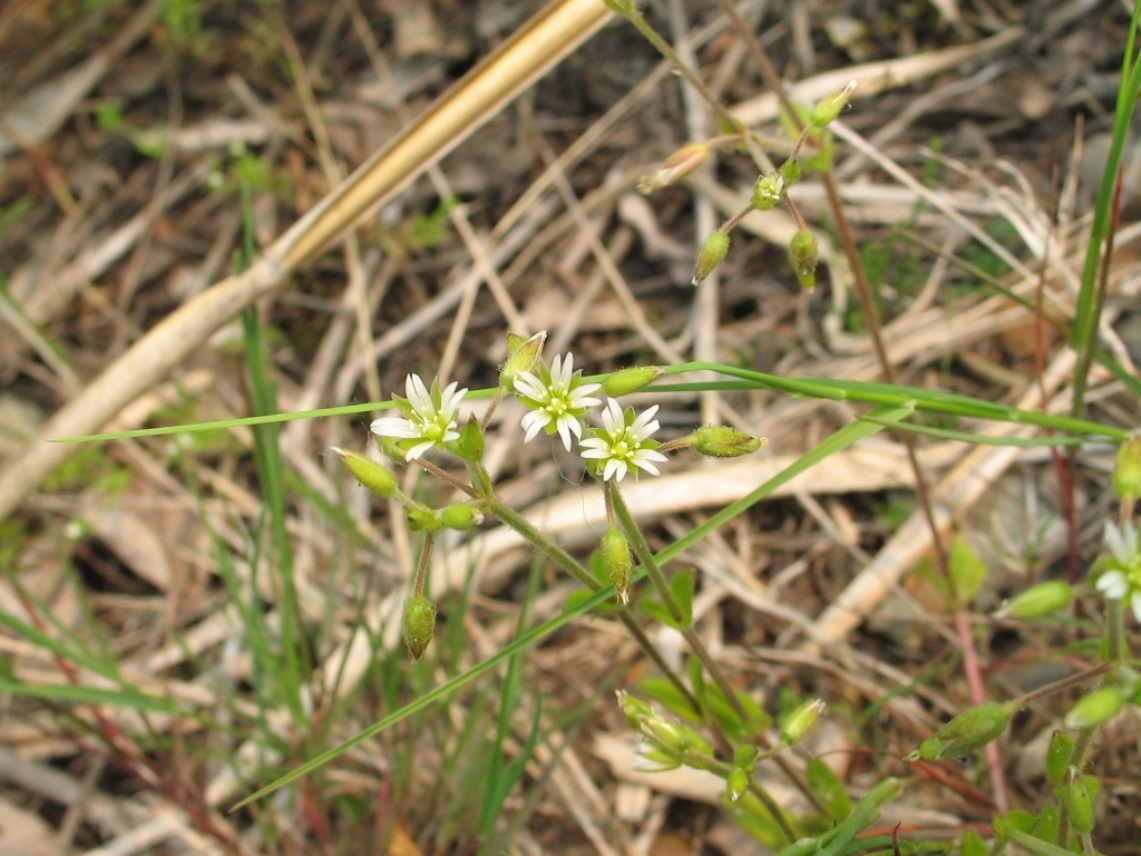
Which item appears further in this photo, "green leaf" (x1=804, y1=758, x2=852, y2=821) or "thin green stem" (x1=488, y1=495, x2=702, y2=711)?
"green leaf" (x1=804, y1=758, x2=852, y2=821)

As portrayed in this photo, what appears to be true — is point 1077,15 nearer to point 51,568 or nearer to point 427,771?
point 427,771

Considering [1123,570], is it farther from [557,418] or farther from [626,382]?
[557,418]

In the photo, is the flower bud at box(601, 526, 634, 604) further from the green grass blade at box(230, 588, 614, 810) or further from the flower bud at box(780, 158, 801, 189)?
the flower bud at box(780, 158, 801, 189)

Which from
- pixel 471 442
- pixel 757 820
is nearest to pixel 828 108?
pixel 471 442

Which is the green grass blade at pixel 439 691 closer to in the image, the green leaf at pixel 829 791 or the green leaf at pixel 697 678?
the green leaf at pixel 697 678

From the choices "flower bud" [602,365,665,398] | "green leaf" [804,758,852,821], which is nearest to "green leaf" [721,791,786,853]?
"green leaf" [804,758,852,821]

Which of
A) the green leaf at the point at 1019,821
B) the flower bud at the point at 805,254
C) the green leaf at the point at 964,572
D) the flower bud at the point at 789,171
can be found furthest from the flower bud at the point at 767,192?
the green leaf at the point at 964,572
